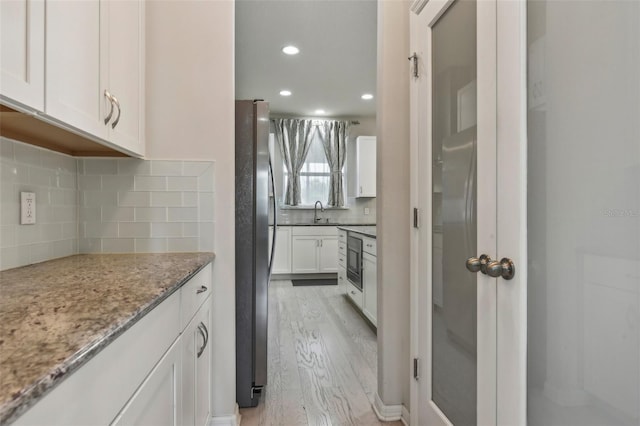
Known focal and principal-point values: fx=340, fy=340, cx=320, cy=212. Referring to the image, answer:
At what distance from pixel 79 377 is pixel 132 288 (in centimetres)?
40

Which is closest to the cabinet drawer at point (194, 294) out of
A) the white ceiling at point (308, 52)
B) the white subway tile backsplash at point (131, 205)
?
the white subway tile backsplash at point (131, 205)

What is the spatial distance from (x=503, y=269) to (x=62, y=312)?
3.64 feet

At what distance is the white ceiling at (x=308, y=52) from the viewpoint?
2846 mm

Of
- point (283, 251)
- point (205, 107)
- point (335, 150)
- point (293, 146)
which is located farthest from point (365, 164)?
point (205, 107)

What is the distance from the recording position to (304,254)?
5484 millimetres

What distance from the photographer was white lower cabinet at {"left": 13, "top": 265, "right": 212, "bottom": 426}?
0.50 metres

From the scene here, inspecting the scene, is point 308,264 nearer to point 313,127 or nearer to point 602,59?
point 313,127

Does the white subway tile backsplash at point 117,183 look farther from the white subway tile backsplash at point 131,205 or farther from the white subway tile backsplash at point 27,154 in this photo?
the white subway tile backsplash at point 27,154

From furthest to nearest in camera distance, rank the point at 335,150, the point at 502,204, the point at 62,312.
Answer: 1. the point at 335,150
2. the point at 502,204
3. the point at 62,312

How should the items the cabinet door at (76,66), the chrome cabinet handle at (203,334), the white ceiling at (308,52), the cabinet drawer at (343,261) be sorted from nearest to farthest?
1. the cabinet door at (76,66)
2. the chrome cabinet handle at (203,334)
3. the white ceiling at (308,52)
4. the cabinet drawer at (343,261)

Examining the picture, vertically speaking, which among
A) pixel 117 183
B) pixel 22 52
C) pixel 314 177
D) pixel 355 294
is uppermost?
pixel 314 177

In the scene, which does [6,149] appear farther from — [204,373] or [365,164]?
[365,164]

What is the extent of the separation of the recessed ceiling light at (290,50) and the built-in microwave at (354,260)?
2037 millimetres

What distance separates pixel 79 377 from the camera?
51cm
